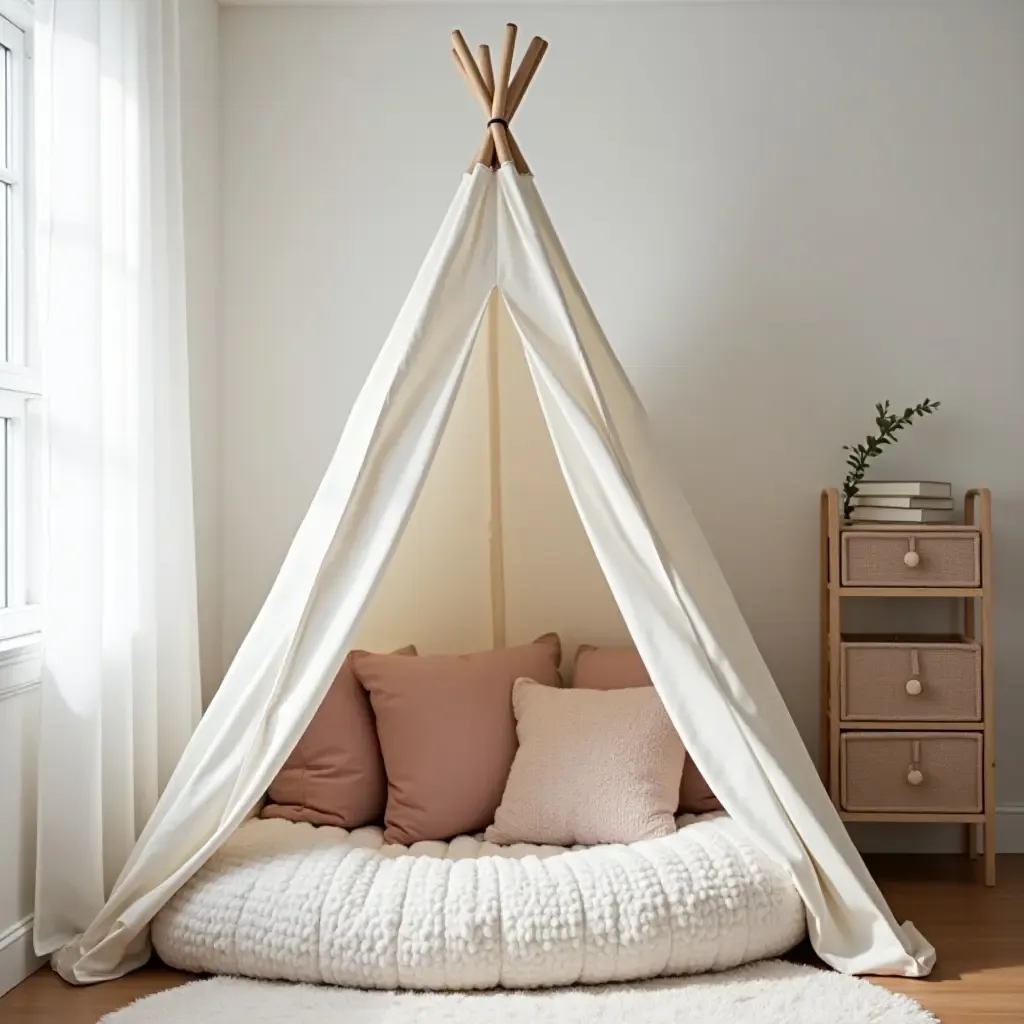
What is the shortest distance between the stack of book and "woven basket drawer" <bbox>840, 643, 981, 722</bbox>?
0.36 meters

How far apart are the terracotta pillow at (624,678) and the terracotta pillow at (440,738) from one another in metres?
0.22

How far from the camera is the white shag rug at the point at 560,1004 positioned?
2.27 metres

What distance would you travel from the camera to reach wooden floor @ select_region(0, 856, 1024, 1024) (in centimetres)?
239

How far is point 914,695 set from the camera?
3250mm

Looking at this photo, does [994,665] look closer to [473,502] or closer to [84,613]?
[473,502]

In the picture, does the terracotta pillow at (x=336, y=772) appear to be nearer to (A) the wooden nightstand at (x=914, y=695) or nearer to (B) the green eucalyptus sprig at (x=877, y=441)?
(A) the wooden nightstand at (x=914, y=695)

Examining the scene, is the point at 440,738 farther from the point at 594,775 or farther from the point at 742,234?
the point at 742,234

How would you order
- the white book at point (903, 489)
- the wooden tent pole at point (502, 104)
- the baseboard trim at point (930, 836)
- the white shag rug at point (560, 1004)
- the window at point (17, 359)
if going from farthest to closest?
the baseboard trim at point (930, 836)
the white book at point (903, 489)
the wooden tent pole at point (502, 104)
the window at point (17, 359)
the white shag rug at point (560, 1004)

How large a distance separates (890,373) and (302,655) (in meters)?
2.04

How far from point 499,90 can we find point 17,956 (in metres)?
2.23

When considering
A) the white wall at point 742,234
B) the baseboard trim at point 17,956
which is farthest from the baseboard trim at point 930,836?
the baseboard trim at point 17,956

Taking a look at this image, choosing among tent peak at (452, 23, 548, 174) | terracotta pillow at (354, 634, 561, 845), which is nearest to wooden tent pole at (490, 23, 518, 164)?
tent peak at (452, 23, 548, 174)

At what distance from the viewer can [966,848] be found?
3.59 metres

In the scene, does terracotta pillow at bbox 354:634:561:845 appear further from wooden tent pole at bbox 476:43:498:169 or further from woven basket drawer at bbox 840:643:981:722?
wooden tent pole at bbox 476:43:498:169
